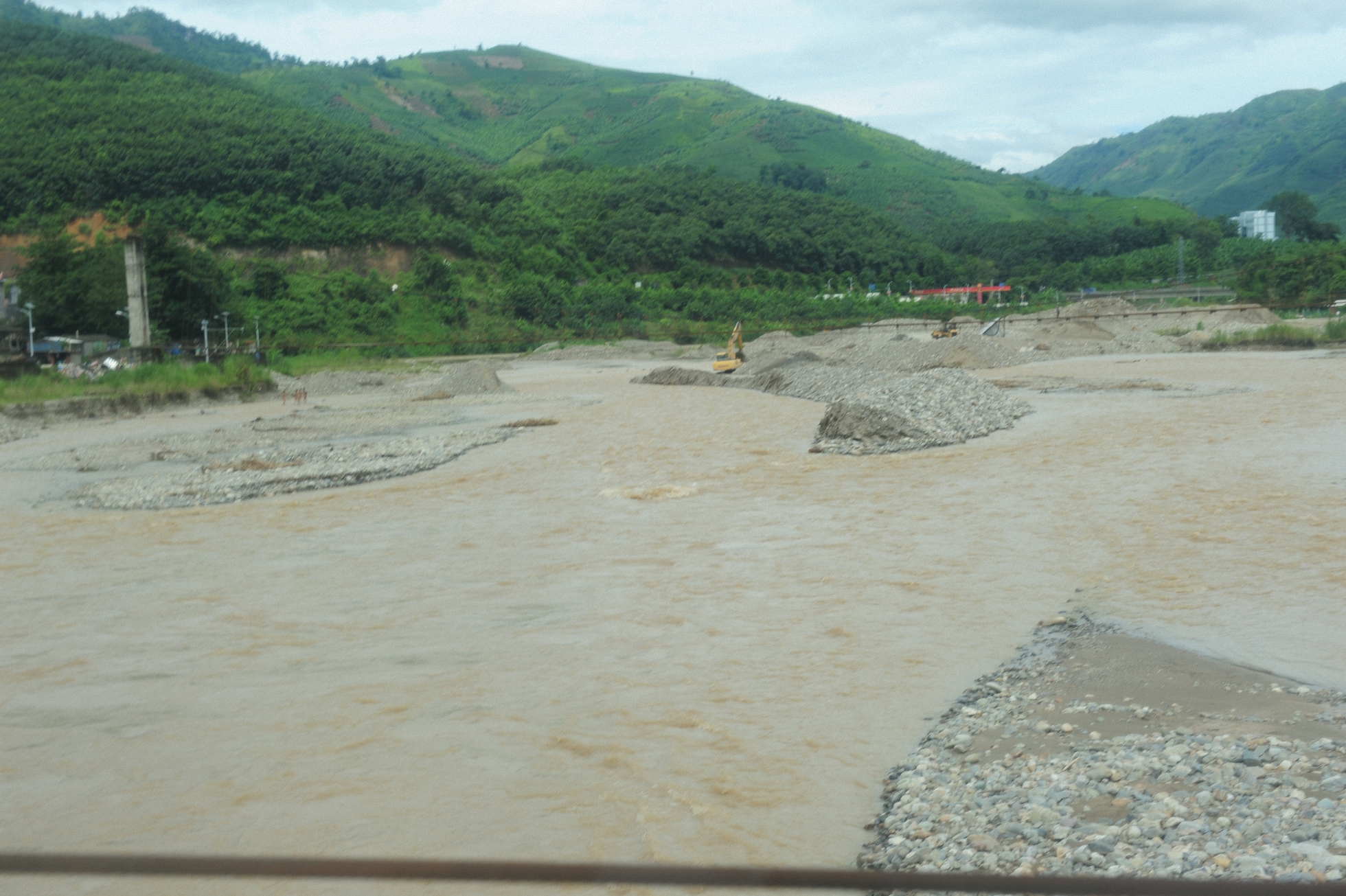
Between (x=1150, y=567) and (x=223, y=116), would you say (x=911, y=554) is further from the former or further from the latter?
(x=223, y=116)

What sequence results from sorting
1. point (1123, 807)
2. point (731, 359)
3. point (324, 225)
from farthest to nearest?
point (324, 225) < point (731, 359) < point (1123, 807)

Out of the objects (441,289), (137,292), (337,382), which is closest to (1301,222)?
(441,289)

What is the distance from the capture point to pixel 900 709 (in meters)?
7.69

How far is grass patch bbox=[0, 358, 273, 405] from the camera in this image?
3694 centimetres

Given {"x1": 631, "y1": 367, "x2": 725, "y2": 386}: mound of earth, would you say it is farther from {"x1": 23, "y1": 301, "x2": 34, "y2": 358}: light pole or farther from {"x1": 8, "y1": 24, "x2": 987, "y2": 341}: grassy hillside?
{"x1": 8, "y1": 24, "x2": 987, "y2": 341}: grassy hillside

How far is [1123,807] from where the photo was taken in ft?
17.7

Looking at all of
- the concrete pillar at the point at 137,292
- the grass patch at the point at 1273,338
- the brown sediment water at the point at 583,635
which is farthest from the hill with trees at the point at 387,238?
the brown sediment water at the point at 583,635

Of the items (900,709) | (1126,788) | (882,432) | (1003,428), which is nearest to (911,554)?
(900,709)

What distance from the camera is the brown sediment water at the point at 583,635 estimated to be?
6266 mm

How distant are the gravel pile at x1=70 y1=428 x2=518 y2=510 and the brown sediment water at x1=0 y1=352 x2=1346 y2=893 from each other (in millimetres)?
1129

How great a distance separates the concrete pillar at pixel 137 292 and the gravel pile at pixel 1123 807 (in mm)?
51027

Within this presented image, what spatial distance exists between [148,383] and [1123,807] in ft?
144

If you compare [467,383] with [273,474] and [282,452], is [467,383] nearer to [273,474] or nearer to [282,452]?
[282,452]

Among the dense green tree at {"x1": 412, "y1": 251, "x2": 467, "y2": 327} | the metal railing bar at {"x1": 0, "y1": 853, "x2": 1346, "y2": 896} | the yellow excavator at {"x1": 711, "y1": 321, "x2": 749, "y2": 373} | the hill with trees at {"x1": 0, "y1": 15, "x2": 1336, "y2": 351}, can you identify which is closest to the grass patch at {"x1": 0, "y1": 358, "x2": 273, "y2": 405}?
the yellow excavator at {"x1": 711, "y1": 321, "x2": 749, "y2": 373}
